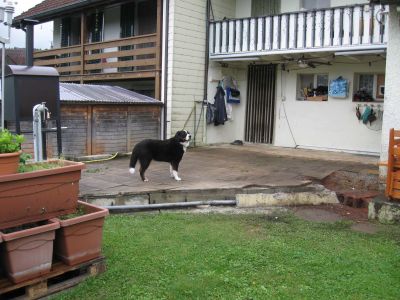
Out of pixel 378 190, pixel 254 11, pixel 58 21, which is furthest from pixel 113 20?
pixel 378 190

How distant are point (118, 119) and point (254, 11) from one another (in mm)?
6052

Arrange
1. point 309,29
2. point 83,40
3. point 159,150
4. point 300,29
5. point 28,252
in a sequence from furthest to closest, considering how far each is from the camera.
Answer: point 83,40 → point 300,29 → point 309,29 → point 159,150 → point 28,252

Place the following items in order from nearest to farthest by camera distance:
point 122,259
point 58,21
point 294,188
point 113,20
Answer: point 122,259 < point 294,188 < point 113,20 < point 58,21

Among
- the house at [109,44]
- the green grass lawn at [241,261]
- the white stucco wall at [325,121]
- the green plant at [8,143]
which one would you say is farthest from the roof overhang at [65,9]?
the green plant at [8,143]

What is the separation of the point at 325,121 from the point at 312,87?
1.17 metres

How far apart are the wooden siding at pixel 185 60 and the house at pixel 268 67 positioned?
3 cm

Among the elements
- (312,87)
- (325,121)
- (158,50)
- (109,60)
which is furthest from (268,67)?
(109,60)

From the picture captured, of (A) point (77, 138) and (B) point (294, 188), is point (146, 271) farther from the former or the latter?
(A) point (77, 138)

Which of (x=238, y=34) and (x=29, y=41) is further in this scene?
(x=238, y=34)

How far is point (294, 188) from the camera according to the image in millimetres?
7531

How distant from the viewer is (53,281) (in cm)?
384

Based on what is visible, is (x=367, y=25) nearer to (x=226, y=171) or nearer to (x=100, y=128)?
(x=226, y=171)

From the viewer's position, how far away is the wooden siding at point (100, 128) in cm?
1010

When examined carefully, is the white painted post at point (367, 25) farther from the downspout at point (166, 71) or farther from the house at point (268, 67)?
the downspout at point (166, 71)
